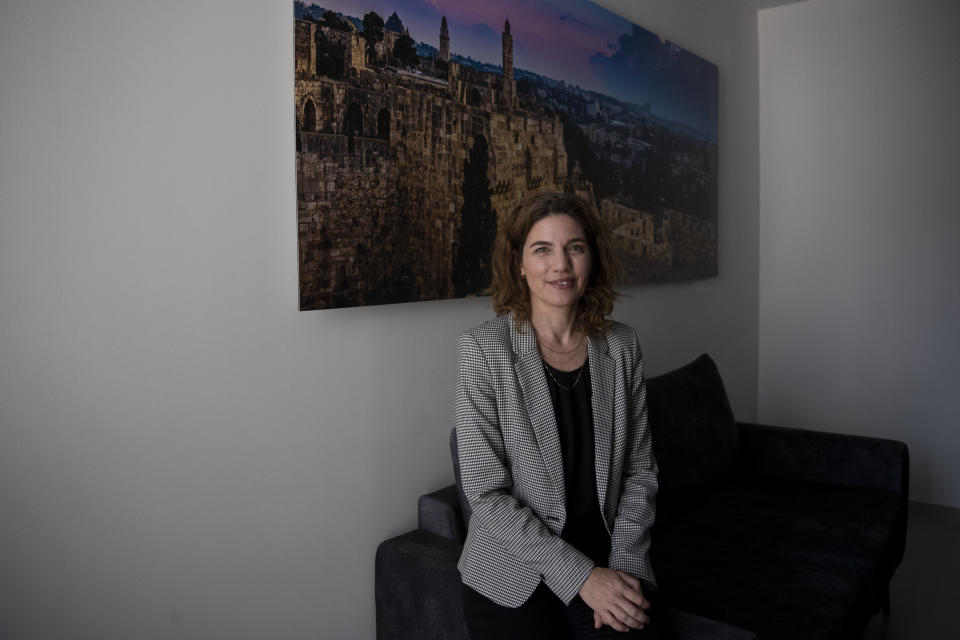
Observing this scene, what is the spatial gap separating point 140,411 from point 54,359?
0.68 feet

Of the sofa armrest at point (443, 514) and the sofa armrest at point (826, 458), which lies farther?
the sofa armrest at point (826, 458)

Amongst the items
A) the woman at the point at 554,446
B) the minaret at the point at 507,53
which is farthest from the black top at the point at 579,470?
the minaret at the point at 507,53

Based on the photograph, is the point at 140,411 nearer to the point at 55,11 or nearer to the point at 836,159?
the point at 55,11

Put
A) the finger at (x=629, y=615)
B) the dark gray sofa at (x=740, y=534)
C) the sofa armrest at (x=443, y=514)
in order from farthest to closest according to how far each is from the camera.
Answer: the sofa armrest at (x=443, y=514)
the dark gray sofa at (x=740, y=534)
the finger at (x=629, y=615)

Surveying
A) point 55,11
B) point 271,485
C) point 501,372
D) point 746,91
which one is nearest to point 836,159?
point 746,91

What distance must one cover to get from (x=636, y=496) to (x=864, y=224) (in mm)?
3057

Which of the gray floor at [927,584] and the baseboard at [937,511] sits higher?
the baseboard at [937,511]

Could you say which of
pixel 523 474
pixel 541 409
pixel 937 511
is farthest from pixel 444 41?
pixel 937 511

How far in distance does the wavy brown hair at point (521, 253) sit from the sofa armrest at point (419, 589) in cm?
65

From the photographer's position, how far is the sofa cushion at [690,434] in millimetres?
2627

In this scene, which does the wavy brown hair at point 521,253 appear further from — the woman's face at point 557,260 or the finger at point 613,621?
the finger at point 613,621

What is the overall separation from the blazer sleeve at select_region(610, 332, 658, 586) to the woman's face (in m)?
0.25

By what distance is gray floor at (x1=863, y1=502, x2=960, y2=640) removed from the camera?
111 inches

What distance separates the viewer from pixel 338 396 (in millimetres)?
2049
